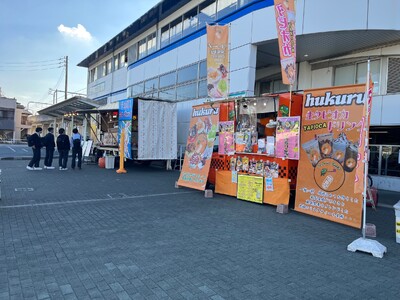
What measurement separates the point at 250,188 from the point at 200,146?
209 cm

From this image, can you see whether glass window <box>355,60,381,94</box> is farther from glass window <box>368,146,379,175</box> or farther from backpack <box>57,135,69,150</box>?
backpack <box>57,135,69,150</box>

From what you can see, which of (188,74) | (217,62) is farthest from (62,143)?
(217,62)

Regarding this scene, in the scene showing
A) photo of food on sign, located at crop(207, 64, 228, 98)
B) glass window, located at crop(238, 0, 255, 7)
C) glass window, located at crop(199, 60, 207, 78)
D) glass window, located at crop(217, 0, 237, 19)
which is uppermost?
glass window, located at crop(217, 0, 237, 19)

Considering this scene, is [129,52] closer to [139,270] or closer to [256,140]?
[256,140]

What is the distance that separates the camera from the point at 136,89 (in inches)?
875

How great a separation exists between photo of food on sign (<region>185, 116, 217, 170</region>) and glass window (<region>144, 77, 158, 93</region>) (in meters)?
10.9

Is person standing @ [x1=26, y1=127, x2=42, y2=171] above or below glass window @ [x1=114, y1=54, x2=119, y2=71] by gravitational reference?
below

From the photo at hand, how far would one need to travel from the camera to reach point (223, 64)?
9641mm

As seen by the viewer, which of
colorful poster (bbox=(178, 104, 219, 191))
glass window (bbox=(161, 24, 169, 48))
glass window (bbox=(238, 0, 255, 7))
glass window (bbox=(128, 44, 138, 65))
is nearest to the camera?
colorful poster (bbox=(178, 104, 219, 191))

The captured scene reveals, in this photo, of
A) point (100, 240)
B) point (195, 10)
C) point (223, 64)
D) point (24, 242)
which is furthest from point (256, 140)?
point (195, 10)

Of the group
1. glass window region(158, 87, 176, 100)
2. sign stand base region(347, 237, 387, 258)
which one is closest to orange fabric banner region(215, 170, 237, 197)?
sign stand base region(347, 237, 387, 258)

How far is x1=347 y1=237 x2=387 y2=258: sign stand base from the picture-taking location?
14.3ft

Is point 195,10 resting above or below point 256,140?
above

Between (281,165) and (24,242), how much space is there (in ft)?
17.8
